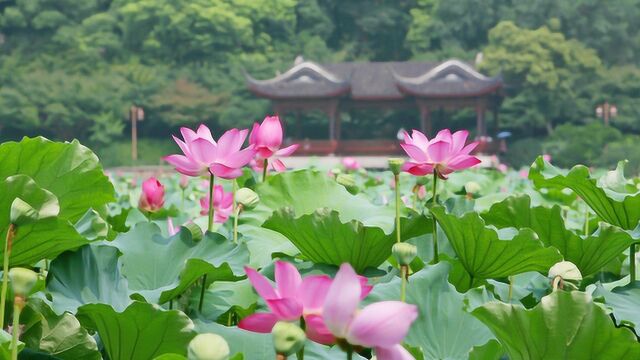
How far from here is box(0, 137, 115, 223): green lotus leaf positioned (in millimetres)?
682

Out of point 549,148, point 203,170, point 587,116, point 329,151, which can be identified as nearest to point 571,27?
point 587,116

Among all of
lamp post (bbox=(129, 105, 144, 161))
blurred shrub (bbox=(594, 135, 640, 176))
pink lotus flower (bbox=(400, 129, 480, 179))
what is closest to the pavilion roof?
blurred shrub (bbox=(594, 135, 640, 176))

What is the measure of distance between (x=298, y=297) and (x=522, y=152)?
1578 centimetres

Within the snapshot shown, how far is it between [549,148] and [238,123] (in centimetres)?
605

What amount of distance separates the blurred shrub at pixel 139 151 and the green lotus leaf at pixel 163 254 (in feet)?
51.7

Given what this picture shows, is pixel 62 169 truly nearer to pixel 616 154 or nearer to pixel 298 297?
pixel 298 297

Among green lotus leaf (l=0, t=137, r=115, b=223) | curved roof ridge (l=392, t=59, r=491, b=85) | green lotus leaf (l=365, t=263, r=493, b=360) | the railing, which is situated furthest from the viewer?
curved roof ridge (l=392, t=59, r=491, b=85)

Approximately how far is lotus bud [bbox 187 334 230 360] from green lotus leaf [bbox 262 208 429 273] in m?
0.32

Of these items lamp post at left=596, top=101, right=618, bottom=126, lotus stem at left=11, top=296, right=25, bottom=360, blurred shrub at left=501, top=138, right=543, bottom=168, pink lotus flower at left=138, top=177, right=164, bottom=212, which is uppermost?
lotus stem at left=11, top=296, right=25, bottom=360

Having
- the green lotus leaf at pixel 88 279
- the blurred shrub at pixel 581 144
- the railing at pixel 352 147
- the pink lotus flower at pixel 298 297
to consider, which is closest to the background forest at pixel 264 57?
the blurred shrub at pixel 581 144

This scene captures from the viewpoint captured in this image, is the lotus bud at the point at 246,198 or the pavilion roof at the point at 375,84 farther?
the pavilion roof at the point at 375,84

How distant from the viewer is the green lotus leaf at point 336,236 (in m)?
0.67

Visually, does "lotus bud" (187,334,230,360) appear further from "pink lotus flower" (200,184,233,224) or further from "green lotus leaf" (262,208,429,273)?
"pink lotus flower" (200,184,233,224)

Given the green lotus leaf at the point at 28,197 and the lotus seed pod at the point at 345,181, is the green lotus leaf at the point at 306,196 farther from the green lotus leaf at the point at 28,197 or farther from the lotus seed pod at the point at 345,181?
A: the green lotus leaf at the point at 28,197
